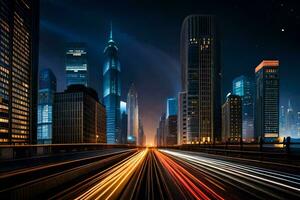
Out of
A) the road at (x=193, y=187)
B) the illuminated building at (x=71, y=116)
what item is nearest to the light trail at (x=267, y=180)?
the road at (x=193, y=187)

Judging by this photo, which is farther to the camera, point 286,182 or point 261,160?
point 261,160

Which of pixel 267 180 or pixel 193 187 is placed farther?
pixel 267 180

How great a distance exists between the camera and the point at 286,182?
13281mm

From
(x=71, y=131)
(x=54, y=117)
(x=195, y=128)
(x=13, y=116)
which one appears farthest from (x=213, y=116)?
(x=13, y=116)

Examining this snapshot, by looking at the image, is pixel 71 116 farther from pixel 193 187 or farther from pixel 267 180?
pixel 267 180

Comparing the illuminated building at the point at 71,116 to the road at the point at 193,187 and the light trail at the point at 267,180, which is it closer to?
the road at the point at 193,187

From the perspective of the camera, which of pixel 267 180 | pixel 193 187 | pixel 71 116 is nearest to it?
pixel 193 187

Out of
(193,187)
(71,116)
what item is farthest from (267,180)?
(71,116)

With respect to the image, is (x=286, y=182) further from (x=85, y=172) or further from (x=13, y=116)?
(x=13, y=116)

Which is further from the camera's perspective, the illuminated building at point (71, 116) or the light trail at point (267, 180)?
the illuminated building at point (71, 116)

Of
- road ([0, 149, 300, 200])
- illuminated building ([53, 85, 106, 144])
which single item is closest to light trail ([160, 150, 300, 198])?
road ([0, 149, 300, 200])

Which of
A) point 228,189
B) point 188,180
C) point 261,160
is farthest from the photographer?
point 261,160

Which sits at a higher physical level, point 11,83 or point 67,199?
point 11,83

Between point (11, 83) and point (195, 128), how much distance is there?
136429 mm
